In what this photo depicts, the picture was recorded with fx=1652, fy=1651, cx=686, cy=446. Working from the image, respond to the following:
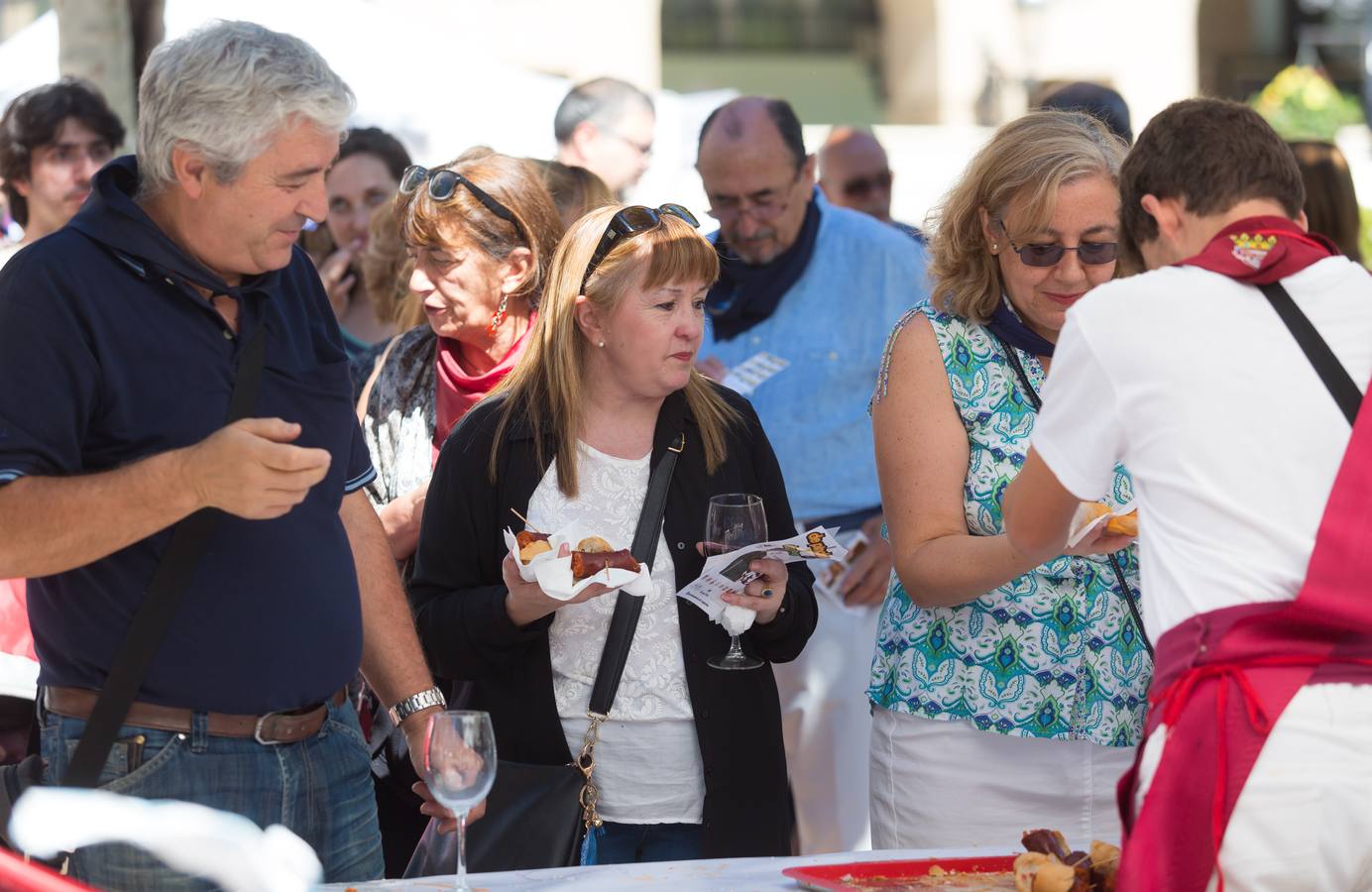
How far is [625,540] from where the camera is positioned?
3346 millimetres

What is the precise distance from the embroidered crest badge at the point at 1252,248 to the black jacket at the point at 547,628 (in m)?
1.42

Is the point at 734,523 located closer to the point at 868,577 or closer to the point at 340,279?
the point at 868,577

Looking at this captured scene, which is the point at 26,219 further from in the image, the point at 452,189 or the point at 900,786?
the point at 900,786

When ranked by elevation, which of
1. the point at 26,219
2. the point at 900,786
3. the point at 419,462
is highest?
the point at 26,219

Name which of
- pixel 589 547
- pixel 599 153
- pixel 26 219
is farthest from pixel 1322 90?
pixel 589 547

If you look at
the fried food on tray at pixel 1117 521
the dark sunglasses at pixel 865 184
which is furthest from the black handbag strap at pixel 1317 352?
the dark sunglasses at pixel 865 184

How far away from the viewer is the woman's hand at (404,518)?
394 cm

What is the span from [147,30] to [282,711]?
5.75 metres

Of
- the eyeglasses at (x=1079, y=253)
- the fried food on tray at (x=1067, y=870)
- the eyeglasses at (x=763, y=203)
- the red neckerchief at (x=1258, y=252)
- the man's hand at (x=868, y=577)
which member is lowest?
the man's hand at (x=868, y=577)

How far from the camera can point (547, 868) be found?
9.39 feet

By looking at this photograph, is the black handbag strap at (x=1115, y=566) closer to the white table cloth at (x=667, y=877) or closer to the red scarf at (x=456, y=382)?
the white table cloth at (x=667, y=877)

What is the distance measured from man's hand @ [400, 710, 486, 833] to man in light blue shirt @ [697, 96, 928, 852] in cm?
191

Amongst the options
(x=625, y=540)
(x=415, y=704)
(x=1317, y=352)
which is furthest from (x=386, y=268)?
(x=1317, y=352)

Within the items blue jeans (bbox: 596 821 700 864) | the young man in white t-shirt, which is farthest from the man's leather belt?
the young man in white t-shirt
